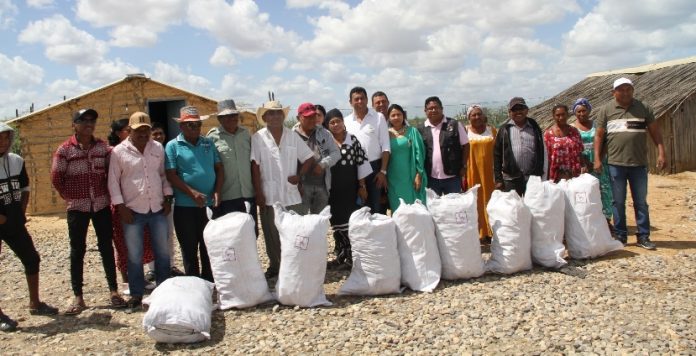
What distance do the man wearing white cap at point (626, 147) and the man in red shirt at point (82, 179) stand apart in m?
4.99

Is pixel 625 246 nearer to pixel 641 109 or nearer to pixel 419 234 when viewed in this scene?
pixel 641 109

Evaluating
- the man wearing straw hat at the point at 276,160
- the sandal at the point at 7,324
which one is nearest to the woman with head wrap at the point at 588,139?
the man wearing straw hat at the point at 276,160

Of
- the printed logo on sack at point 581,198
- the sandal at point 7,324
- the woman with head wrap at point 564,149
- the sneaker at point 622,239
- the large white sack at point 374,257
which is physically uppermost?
the woman with head wrap at point 564,149

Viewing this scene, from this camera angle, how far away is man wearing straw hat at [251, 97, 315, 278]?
192 inches

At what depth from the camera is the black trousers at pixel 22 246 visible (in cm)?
438

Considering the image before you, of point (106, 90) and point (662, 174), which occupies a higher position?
point (106, 90)

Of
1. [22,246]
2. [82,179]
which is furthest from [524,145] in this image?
[22,246]

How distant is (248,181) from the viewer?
487 cm

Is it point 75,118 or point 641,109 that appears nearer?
point 75,118

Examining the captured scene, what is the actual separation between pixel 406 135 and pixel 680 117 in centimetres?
1044

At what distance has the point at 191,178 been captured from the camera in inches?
180

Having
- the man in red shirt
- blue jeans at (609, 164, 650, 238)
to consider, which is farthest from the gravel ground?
the man in red shirt

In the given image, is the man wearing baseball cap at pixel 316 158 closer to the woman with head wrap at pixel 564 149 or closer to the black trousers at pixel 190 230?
the black trousers at pixel 190 230

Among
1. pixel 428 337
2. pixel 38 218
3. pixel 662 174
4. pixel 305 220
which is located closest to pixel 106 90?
Answer: pixel 38 218
